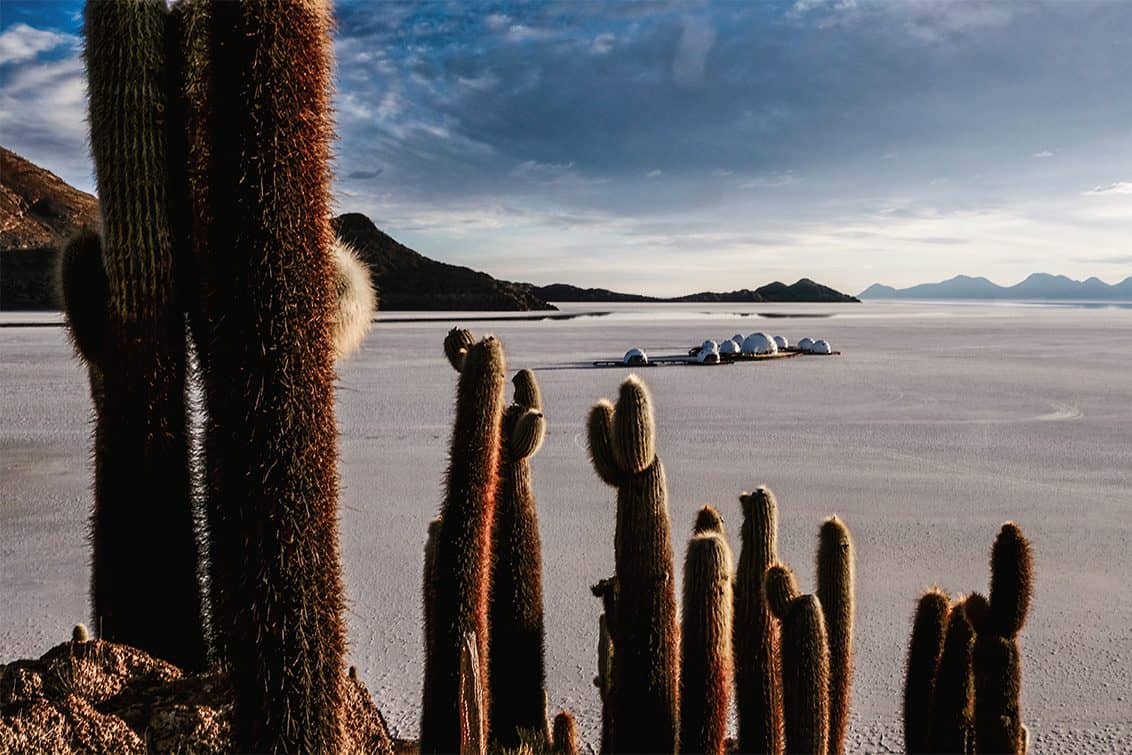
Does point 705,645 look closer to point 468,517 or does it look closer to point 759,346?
point 468,517

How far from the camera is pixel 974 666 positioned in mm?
3912

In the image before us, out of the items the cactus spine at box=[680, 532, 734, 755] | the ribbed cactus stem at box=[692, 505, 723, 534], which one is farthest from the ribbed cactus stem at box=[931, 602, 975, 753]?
the ribbed cactus stem at box=[692, 505, 723, 534]

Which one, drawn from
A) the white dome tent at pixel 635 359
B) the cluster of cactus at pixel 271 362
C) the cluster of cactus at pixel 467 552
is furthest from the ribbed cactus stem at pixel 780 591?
the white dome tent at pixel 635 359

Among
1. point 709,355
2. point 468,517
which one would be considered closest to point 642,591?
point 468,517

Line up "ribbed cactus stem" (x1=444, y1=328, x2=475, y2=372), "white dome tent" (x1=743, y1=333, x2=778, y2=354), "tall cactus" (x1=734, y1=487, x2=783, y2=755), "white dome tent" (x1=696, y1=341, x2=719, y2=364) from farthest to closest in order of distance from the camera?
1. "white dome tent" (x1=743, y1=333, x2=778, y2=354)
2. "white dome tent" (x1=696, y1=341, x2=719, y2=364)
3. "ribbed cactus stem" (x1=444, y1=328, x2=475, y2=372)
4. "tall cactus" (x1=734, y1=487, x2=783, y2=755)

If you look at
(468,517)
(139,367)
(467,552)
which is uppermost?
(139,367)

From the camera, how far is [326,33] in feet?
10.5

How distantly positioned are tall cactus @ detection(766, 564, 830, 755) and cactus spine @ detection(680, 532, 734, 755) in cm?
25

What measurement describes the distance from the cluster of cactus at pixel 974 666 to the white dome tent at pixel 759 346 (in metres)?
28.1

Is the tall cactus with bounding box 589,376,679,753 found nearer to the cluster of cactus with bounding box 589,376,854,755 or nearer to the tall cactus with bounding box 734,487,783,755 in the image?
the cluster of cactus with bounding box 589,376,854,755

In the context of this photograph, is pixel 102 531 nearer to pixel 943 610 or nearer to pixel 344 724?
pixel 344 724

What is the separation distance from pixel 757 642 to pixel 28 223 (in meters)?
131

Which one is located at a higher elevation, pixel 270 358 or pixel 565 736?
pixel 270 358

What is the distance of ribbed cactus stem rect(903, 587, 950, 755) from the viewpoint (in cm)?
421
